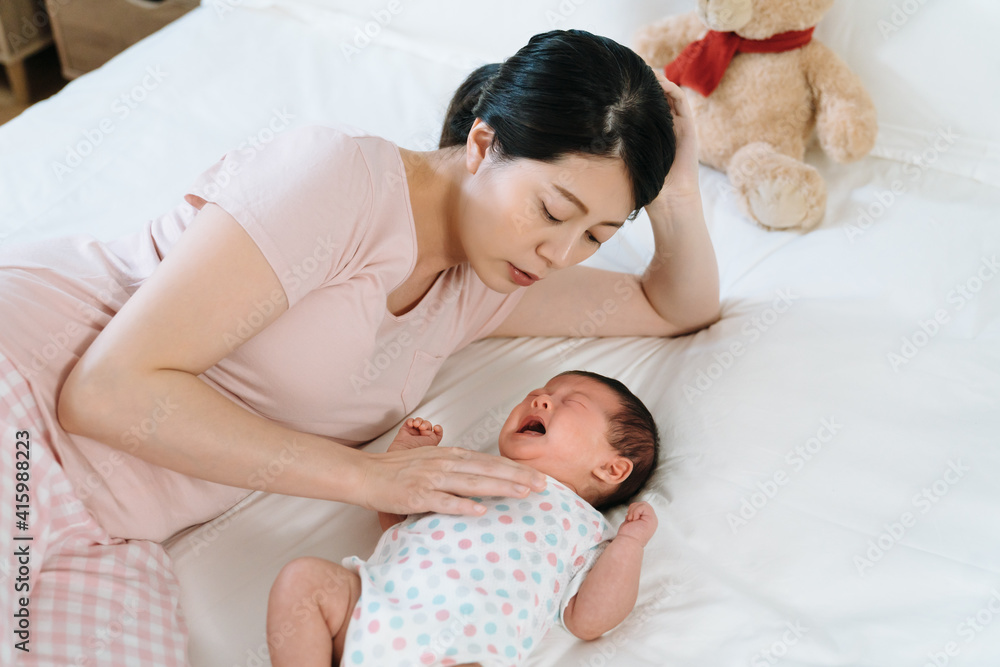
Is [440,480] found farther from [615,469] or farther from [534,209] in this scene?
[534,209]

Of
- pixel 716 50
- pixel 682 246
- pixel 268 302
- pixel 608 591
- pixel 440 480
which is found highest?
pixel 716 50

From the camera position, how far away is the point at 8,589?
89 centimetres

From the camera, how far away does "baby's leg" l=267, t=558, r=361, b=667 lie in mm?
963

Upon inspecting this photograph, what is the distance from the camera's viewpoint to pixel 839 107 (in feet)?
5.52

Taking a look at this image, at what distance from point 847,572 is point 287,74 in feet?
5.56

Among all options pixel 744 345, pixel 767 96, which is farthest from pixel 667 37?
pixel 744 345

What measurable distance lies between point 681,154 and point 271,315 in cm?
75

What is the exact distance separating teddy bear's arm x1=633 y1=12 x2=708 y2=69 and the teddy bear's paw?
0.95 ft

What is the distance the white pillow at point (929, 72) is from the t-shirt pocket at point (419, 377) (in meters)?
1.13

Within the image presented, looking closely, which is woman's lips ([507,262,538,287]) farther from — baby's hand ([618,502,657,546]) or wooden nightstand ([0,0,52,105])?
wooden nightstand ([0,0,52,105])

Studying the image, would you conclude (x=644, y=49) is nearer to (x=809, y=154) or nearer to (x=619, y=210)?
(x=809, y=154)

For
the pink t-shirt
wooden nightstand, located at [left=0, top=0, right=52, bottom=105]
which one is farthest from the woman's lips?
wooden nightstand, located at [left=0, top=0, right=52, bottom=105]

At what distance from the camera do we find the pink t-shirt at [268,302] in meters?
1.05

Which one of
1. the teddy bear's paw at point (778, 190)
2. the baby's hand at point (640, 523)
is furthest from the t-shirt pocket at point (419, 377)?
the teddy bear's paw at point (778, 190)
